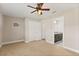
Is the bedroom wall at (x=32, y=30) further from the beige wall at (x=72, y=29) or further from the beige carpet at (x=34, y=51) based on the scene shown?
the beige wall at (x=72, y=29)

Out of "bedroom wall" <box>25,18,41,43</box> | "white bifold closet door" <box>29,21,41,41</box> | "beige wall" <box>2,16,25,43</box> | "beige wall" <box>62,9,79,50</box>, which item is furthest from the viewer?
"white bifold closet door" <box>29,21,41,41</box>

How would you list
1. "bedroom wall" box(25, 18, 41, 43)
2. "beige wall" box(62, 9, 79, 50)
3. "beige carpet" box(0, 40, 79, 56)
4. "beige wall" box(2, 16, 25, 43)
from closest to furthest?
"beige carpet" box(0, 40, 79, 56)
"beige wall" box(62, 9, 79, 50)
"beige wall" box(2, 16, 25, 43)
"bedroom wall" box(25, 18, 41, 43)

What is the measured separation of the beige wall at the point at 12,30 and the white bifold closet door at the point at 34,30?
692 millimetres

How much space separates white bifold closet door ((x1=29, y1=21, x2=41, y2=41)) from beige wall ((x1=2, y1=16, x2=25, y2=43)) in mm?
692

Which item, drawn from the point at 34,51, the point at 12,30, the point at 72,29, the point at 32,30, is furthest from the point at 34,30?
the point at 72,29

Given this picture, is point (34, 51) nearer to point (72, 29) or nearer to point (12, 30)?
point (72, 29)

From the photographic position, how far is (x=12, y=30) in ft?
21.4

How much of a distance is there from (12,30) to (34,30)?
6.83ft

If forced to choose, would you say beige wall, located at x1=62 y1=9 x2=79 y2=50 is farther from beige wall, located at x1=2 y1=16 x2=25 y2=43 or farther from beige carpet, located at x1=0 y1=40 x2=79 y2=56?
beige wall, located at x1=2 y1=16 x2=25 y2=43

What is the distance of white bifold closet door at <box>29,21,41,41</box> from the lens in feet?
24.2

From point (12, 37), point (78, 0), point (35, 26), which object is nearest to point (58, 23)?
point (35, 26)

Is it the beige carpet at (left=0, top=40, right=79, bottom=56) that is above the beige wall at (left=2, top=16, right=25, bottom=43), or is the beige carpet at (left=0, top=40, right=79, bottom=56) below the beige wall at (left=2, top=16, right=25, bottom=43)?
below

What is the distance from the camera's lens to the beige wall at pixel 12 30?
19.8 ft

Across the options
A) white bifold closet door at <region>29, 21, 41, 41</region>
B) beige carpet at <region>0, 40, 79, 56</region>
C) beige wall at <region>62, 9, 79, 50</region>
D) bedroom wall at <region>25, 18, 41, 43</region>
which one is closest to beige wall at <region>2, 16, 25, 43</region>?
bedroom wall at <region>25, 18, 41, 43</region>
